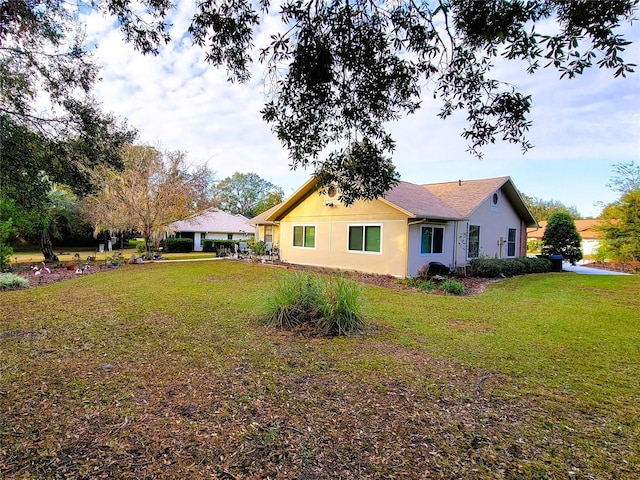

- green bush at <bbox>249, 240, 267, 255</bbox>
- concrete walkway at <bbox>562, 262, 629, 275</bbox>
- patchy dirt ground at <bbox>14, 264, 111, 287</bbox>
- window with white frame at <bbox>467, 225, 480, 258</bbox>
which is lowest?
patchy dirt ground at <bbox>14, 264, 111, 287</bbox>

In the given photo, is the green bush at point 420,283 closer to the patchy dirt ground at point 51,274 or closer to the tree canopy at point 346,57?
the tree canopy at point 346,57

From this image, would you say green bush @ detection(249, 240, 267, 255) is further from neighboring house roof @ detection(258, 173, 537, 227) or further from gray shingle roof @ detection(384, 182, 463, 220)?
gray shingle roof @ detection(384, 182, 463, 220)

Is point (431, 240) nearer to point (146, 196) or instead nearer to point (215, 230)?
point (146, 196)

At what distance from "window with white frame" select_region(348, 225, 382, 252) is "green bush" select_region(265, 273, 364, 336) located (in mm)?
7756

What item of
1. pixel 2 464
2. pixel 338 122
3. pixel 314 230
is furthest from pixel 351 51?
pixel 314 230

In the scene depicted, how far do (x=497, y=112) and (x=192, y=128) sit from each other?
1183 cm

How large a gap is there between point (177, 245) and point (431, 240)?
22.7 m

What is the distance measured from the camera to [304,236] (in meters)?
17.4

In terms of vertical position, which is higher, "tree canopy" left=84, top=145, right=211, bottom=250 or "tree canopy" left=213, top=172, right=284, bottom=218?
"tree canopy" left=213, top=172, right=284, bottom=218

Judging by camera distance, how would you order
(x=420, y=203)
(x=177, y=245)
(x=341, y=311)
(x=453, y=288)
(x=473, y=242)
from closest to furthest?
(x=341, y=311) < (x=453, y=288) < (x=420, y=203) < (x=473, y=242) < (x=177, y=245)

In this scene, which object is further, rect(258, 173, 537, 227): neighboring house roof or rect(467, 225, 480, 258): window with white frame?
rect(467, 225, 480, 258): window with white frame

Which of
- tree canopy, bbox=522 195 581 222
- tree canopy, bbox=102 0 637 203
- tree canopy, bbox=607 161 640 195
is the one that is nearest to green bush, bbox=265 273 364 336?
tree canopy, bbox=102 0 637 203

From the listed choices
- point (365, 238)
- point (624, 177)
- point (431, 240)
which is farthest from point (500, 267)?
point (624, 177)

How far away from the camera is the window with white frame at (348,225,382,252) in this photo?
13992 mm
